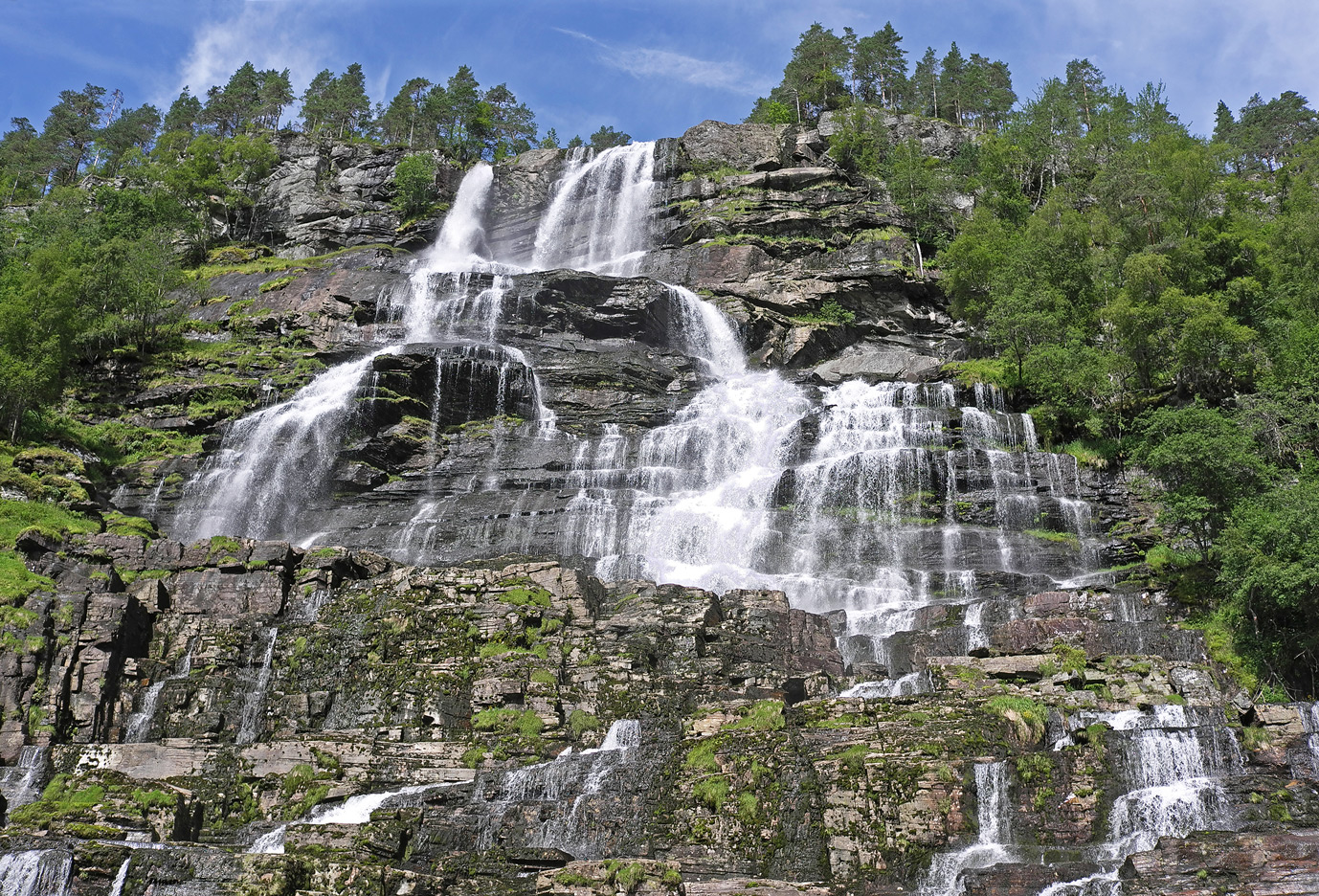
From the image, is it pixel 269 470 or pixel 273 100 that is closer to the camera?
pixel 269 470

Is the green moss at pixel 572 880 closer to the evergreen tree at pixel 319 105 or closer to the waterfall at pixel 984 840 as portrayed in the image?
the waterfall at pixel 984 840

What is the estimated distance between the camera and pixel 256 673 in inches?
1035

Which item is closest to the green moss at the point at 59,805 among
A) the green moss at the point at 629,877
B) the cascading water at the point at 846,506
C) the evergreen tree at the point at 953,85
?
the green moss at the point at 629,877

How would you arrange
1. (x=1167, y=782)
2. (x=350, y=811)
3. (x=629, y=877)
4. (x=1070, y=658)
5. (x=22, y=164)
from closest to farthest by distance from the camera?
1. (x=629, y=877)
2. (x=1167, y=782)
3. (x=350, y=811)
4. (x=1070, y=658)
5. (x=22, y=164)

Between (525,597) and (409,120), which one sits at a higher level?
(409,120)

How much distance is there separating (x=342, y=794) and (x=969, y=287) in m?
42.1

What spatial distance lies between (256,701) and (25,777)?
5306mm

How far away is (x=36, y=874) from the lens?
55.0 ft

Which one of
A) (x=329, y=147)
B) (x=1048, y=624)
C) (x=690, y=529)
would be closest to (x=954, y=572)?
(x=1048, y=624)

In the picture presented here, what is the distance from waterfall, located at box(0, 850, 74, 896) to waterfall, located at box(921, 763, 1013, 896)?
14.2 m

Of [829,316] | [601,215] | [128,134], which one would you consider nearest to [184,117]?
[128,134]

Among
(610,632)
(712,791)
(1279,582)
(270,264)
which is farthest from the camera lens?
(270,264)

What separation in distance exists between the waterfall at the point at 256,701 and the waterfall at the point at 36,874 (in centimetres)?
750

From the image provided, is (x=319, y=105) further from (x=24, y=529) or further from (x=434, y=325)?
(x=24, y=529)
